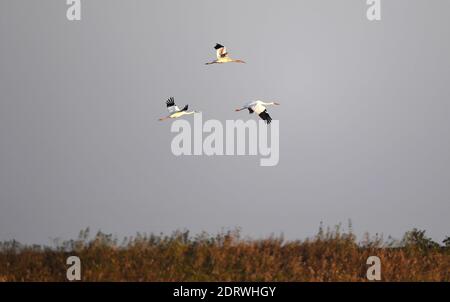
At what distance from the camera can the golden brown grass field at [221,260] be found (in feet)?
55.0

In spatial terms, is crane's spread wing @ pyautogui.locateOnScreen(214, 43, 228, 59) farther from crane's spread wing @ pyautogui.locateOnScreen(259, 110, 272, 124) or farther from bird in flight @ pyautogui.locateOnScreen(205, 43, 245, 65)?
crane's spread wing @ pyautogui.locateOnScreen(259, 110, 272, 124)

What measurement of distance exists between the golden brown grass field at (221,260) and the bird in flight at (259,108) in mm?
6654

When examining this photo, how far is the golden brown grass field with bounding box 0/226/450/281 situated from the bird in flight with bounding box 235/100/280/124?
6.65 meters

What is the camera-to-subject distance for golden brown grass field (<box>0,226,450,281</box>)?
16.8 metres

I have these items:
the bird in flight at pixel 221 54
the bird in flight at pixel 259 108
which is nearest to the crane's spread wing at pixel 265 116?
the bird in flight at pixel 259 108

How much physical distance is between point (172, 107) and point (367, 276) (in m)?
11.6

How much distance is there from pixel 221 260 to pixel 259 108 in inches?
339

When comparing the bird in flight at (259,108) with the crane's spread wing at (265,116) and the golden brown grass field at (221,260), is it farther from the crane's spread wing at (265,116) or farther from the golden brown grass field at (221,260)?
the golden brown grass field at (221,260)

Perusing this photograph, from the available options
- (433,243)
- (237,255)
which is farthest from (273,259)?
(433,243)

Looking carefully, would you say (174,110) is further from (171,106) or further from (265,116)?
(265,116)

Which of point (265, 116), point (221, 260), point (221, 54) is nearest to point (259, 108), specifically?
point (265, 116)

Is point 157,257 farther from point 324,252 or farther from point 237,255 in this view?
point 324,252

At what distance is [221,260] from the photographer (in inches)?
681
